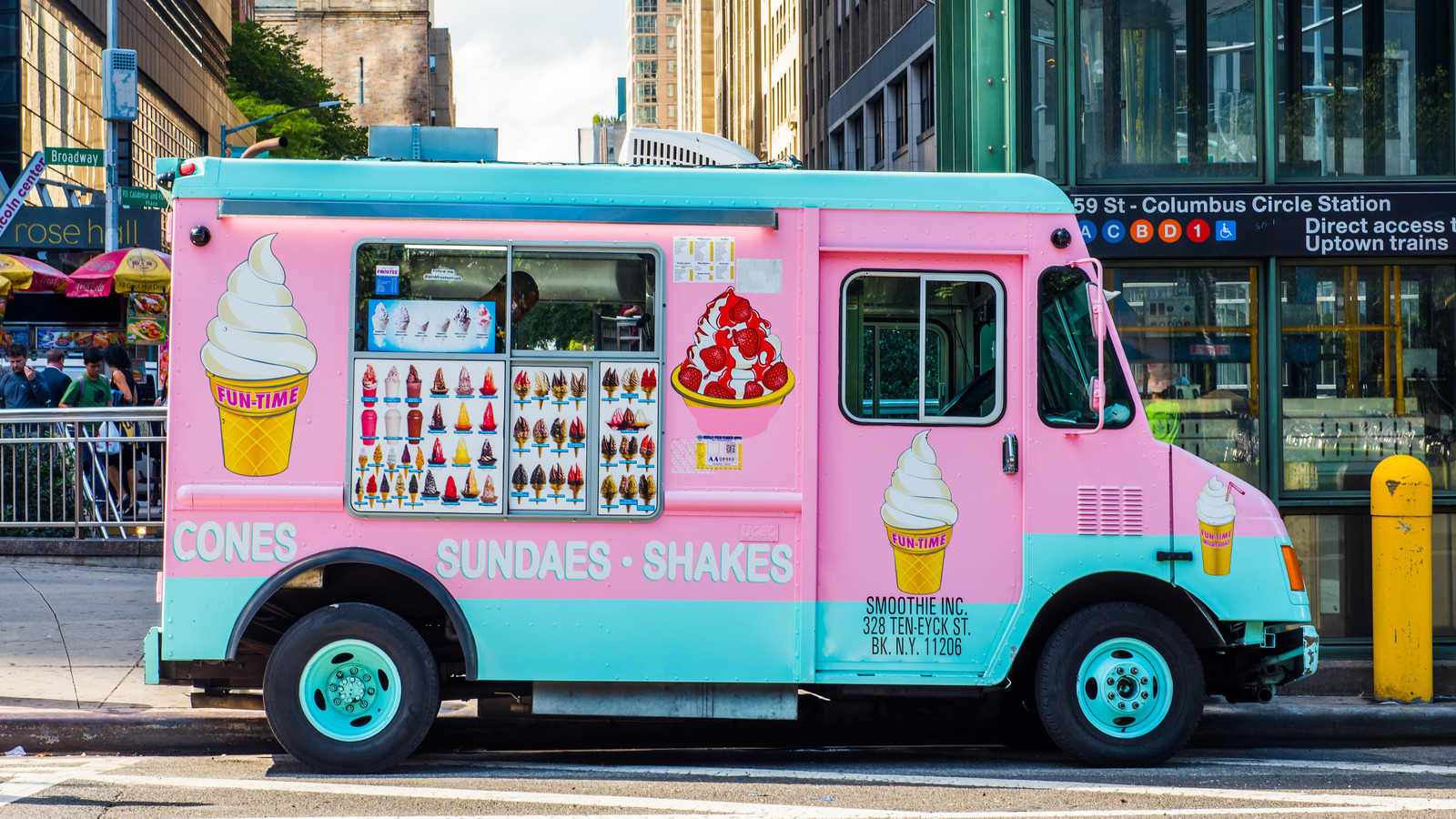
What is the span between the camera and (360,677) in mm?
6078

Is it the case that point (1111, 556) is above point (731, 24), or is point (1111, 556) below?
below

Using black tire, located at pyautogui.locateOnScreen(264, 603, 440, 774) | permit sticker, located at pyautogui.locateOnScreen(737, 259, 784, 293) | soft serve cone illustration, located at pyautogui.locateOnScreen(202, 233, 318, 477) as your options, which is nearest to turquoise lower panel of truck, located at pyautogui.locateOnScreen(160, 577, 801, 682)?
black tire, located at pyautogui.locateOnScreen(264, 603, 440, 774)

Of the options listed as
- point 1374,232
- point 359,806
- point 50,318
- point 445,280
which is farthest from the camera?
point 50,318

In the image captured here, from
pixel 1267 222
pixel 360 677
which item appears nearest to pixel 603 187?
pixel 360 677

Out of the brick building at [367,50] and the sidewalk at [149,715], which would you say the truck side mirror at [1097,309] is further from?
the brick building at [367,50]

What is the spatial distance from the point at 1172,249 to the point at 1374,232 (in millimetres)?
1328

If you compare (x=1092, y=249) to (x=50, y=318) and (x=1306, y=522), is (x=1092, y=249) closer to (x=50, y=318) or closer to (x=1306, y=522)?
(x=1306, y=522)

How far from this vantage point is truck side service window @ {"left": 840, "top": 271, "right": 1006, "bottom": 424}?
20.4ft

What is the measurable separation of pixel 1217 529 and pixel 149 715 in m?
5.37

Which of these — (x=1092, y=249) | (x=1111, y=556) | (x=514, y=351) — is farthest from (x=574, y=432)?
(x=1092, y=249)

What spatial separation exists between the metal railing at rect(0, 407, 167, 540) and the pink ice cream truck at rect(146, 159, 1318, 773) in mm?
6071

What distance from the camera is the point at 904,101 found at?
3158cm

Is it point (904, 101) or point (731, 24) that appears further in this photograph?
point (731, 24)

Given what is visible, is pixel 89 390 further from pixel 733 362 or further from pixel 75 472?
pixel 733 362
